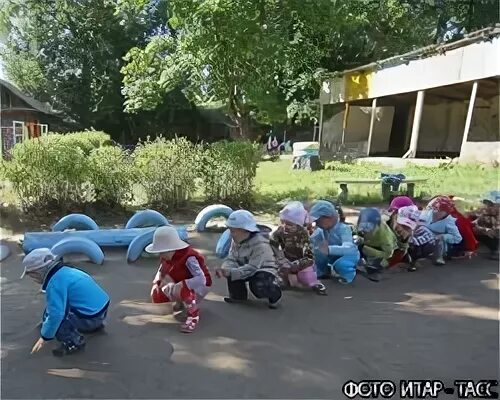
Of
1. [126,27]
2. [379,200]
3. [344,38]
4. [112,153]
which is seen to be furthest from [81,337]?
[126,27]

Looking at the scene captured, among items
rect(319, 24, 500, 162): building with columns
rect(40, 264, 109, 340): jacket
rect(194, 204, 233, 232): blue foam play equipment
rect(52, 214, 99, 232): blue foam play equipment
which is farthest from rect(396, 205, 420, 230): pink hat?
rect(319, 24, 500, 162): building with columns

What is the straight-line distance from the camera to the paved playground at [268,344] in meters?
2.96

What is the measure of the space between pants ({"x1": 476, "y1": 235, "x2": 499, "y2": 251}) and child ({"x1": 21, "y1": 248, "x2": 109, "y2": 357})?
167 inches

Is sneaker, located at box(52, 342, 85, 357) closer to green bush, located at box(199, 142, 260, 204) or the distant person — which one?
the distant person

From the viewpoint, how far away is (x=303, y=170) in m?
14.8

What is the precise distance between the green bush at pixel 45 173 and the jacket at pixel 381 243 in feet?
15.1

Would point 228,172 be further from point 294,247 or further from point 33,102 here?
point 33,102

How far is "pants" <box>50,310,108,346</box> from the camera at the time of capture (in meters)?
3.30

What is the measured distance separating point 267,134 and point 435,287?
17.7 metres

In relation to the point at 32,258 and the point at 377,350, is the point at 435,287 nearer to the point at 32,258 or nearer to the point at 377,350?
the point at 377,350

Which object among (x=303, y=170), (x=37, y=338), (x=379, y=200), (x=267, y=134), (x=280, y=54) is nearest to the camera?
(x=37, y=338)

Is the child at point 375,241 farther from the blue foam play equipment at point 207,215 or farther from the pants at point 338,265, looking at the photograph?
the blue foam play equipment at point 207,215

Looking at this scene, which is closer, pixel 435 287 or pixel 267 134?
pixel 435 287

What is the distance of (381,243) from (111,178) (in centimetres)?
458
